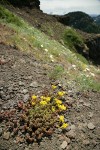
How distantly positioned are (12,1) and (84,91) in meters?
43.0

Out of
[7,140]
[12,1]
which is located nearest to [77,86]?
[7,140]

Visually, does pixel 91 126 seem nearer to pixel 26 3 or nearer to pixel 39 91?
pixel 39 91

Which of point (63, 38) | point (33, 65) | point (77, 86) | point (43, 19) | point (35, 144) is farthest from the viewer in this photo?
point (43, 19)

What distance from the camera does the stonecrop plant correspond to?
1034cm

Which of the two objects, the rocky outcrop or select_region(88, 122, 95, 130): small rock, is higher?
select_region(88, 122, 95, 130): small rock

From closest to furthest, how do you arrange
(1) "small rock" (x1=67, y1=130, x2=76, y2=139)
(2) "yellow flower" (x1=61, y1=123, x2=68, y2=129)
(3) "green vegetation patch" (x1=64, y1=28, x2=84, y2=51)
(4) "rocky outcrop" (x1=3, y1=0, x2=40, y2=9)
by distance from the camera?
1. (1) "small rock" (x1=67, y1=130, x2=76, y2=139)
2. (2) "yellow flower" (x1=61, y1=123, x2=68, y2=129)
3. (3) "green vegetation patch" (x1=64, y1=28, x2=84, y2=51)
4. (4) "rocky outcrop" (x1=3, y1=0, x2=40, y2=9)

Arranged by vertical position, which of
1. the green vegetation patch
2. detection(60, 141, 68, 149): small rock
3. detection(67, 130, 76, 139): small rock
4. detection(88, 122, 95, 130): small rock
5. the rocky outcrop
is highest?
detection(88, 122, 95, 130): small rock

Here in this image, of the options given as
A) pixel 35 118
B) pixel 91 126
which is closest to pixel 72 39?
pixel 91 126

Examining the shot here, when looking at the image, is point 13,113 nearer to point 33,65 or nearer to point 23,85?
point 23,85

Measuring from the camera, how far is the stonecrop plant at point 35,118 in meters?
10.3

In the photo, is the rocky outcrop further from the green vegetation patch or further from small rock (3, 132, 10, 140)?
small rock (3, 132, 10, 140)

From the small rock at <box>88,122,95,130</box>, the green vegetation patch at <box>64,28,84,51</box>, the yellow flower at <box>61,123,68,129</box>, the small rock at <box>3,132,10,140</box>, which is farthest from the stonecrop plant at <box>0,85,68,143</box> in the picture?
the green vegetation patch at <box>64,28,84,51</box>

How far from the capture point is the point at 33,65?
1495cm

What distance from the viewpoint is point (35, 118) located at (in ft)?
35.4
